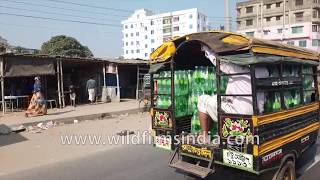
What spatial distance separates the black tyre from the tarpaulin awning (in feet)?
46.2

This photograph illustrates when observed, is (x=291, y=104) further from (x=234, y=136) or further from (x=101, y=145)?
(x=101, y=145)

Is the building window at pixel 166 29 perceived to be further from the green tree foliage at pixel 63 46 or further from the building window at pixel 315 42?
the building window at pixel 315 42

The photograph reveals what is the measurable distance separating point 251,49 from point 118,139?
23.8ft

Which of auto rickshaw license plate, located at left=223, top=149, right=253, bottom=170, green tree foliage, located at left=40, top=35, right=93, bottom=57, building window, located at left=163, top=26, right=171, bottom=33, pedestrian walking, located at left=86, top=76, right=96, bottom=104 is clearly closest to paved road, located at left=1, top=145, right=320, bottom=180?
auto rickshaw license plate, located at left=223, top=149, right=253, bottom=170

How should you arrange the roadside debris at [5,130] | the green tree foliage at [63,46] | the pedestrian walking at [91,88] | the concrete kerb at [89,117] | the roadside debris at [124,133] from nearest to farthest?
the roadside debris at [5,130], the roadside debris at [124,133], the concrete kerb at [89,117], the pedestrian walking at [91,88], the green tree foliage at [63,46]

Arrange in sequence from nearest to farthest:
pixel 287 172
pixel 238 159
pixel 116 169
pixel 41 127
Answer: pixel 238 159, pixel 287 172, pixel 116 169, pixel 41 127

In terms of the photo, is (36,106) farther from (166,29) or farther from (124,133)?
(166,29)

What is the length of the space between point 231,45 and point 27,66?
46.6ft

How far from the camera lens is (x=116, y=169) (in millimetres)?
7496

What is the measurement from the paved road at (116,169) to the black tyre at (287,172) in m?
0.88

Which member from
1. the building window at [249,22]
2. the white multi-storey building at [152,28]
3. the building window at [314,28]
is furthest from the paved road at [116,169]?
the white multi-storey building at [152,28]

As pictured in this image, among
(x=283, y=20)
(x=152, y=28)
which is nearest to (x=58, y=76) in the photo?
(x=283, y=20)

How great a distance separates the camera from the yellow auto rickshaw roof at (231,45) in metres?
4.88

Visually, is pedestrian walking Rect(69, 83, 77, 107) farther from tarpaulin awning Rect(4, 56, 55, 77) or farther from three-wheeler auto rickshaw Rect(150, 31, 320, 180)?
three-wheeler auto rickshaw Rect(150, 31, 320, 180)
